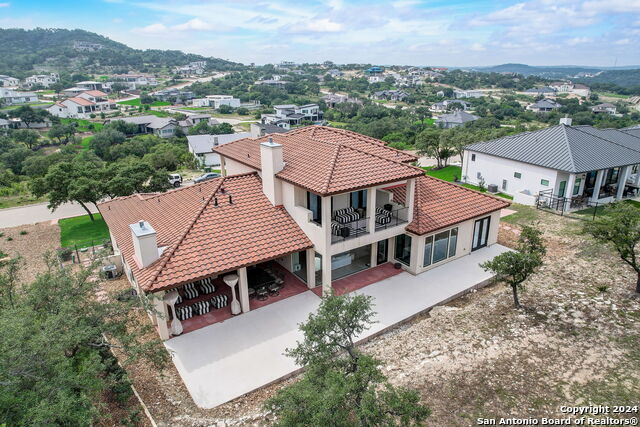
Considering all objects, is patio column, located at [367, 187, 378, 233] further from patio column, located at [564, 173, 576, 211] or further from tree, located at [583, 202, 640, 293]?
patio column, located at [564, 173, 576, 211]

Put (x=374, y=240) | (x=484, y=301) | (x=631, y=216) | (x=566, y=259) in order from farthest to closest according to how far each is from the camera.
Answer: (x=566, y=259)
(x=374, y=240)
(x=484, y=301)
(x=631, y=216)

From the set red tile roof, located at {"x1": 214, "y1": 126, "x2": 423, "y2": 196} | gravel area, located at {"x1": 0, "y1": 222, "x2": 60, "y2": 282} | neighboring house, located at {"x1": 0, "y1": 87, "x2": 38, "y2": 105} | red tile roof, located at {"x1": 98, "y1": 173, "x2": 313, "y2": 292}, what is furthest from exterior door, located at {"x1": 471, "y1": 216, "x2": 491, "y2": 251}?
neighboring house, located at {"x1": 0, "y1": 87, "x2": 38, "y2": 105}

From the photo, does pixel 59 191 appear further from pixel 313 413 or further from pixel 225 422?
pixel 313 413

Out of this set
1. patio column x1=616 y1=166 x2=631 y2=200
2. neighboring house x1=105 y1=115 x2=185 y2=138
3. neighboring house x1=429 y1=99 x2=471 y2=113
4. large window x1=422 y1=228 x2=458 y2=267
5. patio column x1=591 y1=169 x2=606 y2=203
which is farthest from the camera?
neighboring house x1=429 y1=99 x2=471 y2=113

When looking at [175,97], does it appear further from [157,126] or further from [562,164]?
[562,164]

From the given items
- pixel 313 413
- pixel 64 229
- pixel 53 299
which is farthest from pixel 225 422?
pixel 64 229

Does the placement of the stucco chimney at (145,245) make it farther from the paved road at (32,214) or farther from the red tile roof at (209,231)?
the paved road at (32,214)

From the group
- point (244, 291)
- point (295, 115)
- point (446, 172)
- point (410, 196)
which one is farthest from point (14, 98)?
point (410, 196)
